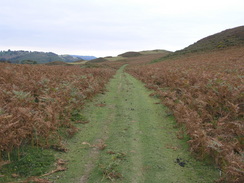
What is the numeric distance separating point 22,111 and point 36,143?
1.01 meters

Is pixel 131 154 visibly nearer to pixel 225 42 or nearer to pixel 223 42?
pixel 225 42

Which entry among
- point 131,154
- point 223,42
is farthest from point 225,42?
point 131,154

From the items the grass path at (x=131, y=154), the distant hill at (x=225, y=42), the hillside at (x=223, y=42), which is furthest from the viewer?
the distant hill at (x=225, y=42)

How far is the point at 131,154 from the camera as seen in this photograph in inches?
192

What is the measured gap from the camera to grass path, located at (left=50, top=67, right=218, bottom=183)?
399cm

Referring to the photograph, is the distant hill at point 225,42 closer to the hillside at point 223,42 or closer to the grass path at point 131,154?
the hillside at point 223,42

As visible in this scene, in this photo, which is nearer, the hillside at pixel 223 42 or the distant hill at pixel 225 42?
the hillside at pixel 223 42

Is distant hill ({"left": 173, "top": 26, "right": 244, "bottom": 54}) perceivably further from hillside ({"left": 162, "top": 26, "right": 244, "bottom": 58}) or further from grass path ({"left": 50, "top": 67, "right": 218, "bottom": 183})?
grass path ({"left": 50, "top": 67, "right": 218, "bottom": 183})

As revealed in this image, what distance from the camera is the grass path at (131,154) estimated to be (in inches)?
157

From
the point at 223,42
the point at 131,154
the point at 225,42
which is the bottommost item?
the point at 131,154

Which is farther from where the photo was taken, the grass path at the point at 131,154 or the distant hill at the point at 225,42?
the distant hill at the point at 225,42

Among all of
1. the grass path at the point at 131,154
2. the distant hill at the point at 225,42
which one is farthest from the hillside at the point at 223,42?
the grass path at the point at 131,154

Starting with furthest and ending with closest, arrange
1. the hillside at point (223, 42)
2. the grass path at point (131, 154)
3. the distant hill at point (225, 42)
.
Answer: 1. the distant hill at point (225, 42)
2. the hillside at point (223, 42)
3. the grass path at point (131, 154)

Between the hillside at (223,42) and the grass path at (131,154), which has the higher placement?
the hillside at (223,42)
